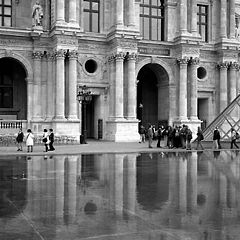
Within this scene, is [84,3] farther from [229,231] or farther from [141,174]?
[229,231]

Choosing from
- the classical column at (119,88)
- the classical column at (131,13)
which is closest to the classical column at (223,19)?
the classical column at (131,13)

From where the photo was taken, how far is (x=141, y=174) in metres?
16.5

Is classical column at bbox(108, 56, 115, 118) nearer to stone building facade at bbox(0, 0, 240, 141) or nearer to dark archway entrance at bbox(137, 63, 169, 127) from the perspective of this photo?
stone building facade at bbox(0, 0, 240, 141)

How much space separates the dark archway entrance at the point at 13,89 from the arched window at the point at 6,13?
3.55 meters

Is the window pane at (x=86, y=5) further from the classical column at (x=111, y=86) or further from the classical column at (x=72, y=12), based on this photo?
the classical column at (x=111, y=86)

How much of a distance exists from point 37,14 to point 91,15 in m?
5.07

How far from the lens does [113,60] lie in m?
41.1

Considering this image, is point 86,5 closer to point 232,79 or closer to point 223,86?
point 223,86

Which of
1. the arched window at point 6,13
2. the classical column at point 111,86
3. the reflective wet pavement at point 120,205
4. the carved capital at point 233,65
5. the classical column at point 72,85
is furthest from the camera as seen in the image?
the carved capital at point 233,65

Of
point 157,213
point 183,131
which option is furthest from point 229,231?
point 183,131

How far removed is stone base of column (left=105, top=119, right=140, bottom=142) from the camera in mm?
40219

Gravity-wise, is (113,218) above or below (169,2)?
below

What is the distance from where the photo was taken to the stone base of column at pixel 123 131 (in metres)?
40.2

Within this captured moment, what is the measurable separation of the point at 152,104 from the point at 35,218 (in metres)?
40.6
